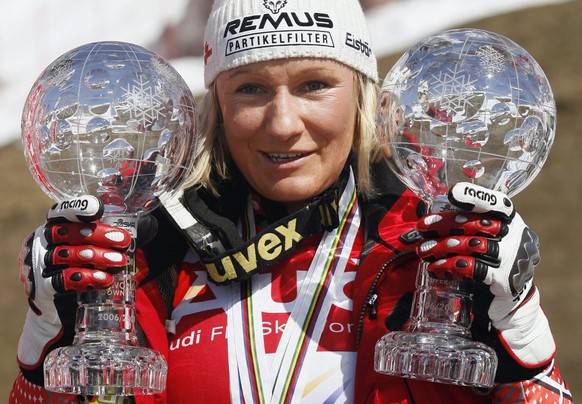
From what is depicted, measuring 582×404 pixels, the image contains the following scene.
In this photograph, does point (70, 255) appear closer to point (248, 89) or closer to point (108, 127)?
point (108, 127)

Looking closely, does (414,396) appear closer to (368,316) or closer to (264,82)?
(368,316)

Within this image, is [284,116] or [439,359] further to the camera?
[284,116]

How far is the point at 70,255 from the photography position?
8.55ft

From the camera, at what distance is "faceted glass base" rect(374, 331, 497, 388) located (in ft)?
8.61

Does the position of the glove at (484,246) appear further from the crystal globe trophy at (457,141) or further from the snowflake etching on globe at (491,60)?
the snowflake etching on globe at (491,60)

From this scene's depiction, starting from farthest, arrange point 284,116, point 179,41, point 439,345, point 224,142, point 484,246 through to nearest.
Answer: point 179,41
point 224,142
point 284,116
point 439,345
point 484,246

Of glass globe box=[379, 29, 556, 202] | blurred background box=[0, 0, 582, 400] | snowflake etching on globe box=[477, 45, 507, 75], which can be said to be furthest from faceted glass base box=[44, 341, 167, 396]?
blurred background box=[0, 0, 582, 400]

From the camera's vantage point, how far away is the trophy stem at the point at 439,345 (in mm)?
2625

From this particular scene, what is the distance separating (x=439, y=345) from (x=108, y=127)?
0.81 m

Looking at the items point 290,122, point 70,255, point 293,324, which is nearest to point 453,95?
point 290,122

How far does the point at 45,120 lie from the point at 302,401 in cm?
83

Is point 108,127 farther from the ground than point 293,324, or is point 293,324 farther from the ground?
point 108,127

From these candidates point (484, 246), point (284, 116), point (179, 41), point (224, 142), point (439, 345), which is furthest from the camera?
point (179, 41)

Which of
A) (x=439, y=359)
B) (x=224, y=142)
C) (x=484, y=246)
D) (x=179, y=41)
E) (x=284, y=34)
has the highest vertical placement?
(x=179, y=41)
